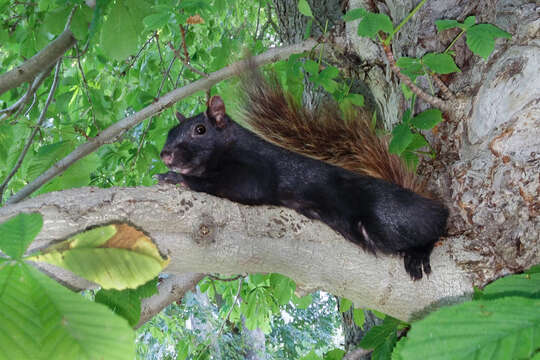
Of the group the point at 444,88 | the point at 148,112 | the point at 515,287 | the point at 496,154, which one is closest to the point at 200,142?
the point at 148,112

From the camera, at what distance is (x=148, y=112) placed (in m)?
1.53

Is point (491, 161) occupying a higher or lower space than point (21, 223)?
lower

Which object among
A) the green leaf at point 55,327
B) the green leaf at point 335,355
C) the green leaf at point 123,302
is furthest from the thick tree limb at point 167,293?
the green leaf at point 55,327

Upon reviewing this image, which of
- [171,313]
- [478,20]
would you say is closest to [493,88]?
[478,20]

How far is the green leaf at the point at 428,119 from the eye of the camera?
1104 millimetres

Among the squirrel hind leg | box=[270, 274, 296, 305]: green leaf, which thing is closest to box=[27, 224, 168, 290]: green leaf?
the squirrel hind leg

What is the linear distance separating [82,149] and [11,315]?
1.12m

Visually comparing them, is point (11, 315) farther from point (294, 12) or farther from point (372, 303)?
point (294, 12)

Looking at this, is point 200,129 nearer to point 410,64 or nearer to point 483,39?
point 410,64

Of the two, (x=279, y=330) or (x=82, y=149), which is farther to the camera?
(x=279, y=330)

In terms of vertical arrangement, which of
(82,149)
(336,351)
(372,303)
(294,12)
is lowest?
(336,351)

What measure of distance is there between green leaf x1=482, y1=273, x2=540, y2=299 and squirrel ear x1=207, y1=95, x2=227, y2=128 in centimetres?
115

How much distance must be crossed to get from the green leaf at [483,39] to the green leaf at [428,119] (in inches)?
7.0

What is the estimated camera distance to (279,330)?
805 centimetres
